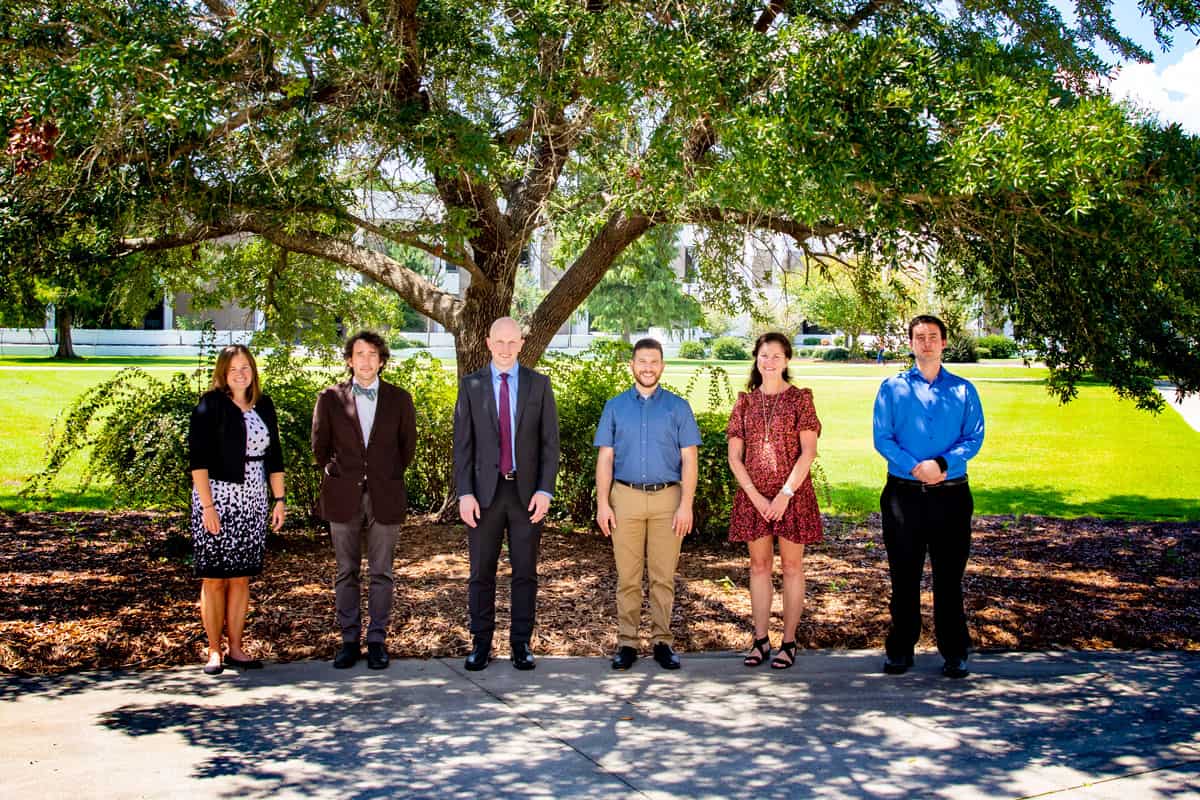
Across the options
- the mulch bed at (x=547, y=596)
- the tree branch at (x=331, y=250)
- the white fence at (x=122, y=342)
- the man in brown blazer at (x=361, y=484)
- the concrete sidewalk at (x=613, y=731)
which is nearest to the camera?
the concrete sidewalk at (x=613, y=731)

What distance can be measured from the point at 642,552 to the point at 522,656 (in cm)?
92

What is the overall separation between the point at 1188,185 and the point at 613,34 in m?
3.61

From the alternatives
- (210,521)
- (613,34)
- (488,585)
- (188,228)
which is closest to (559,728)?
(488,585)

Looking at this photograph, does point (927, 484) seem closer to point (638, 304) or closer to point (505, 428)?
point (505, 428)

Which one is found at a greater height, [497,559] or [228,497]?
[228,497]

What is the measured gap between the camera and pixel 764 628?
20.3 ft

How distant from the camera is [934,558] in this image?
6.02 meters

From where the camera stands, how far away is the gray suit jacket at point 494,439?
606 centimetres

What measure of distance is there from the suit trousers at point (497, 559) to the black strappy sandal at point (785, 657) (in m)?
1.43

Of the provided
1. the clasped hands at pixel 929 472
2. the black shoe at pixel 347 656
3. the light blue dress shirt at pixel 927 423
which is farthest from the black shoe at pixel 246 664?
the clasped hands at pixel 929 472

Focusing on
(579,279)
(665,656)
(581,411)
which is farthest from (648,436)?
(579,279)

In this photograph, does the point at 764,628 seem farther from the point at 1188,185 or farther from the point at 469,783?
the point at 1188,185

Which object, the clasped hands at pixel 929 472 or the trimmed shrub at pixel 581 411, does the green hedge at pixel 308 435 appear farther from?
the clasped hands at pixel 929 472

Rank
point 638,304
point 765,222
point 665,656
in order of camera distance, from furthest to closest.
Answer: point 638,304 → point 765,222 → point 665,656
